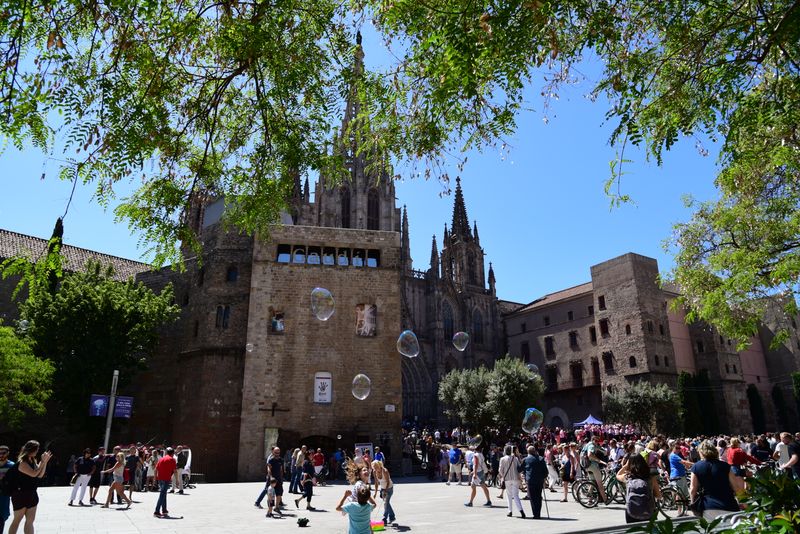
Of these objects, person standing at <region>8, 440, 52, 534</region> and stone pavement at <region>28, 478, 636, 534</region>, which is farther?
stone pavement at <region>28, 478, 636, 534</region>

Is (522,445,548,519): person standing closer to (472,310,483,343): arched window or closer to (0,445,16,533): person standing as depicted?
(0,445,16,533): person standing

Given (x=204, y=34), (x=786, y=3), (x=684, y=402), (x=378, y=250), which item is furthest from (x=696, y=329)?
(x=204, y=34)

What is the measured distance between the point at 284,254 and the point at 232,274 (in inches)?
132

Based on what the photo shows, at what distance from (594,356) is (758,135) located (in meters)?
44.3

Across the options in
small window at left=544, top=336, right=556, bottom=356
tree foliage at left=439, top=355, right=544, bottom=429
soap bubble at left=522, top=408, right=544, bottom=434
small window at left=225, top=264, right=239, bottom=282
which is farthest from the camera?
small window at left=544, top=336, right=556, bottom=356

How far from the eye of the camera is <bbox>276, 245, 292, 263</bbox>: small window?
30158 millimetres

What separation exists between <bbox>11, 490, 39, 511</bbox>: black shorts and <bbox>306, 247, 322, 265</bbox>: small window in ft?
72.5

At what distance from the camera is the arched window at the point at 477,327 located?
217 ft

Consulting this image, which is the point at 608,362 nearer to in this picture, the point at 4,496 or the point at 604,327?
the point at 604,327

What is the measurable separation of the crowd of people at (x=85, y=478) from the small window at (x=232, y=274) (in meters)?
10.2

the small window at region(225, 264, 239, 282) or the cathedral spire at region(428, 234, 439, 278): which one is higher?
the cathedral spire at region(428, 234, 439, 278)

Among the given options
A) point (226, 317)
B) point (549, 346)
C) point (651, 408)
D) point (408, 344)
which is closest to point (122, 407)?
point (226, 317)

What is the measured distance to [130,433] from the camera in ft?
105

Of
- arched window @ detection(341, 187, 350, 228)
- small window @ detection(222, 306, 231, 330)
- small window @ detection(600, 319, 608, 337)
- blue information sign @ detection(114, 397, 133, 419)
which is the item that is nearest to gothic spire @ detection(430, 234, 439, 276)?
arched window @ detection(341, 187, 350, 228)
